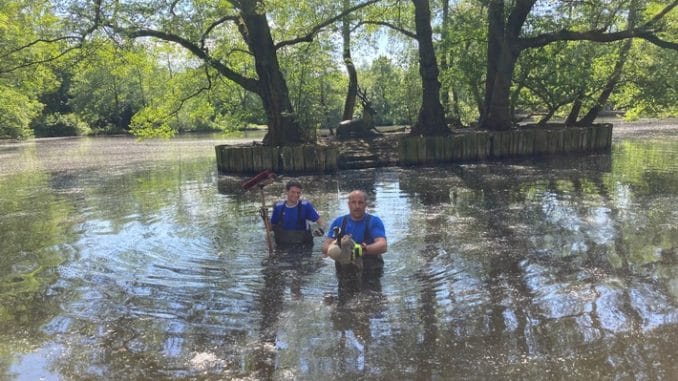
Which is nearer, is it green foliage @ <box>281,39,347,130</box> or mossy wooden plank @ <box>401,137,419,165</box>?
mossy wooden plank @ <box>401,137,419,165</box>

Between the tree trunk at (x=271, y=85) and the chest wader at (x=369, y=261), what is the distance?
1298 centimetres

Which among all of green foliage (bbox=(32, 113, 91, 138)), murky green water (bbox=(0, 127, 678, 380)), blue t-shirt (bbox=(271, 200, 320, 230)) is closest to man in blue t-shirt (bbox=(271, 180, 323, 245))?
blue t-shirt (bbox=(271, 200, 320, 230))

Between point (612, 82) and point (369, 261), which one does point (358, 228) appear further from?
point (612, 82)

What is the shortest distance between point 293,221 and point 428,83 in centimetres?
1462

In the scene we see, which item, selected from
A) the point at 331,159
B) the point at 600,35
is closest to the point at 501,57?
the point at 600,35

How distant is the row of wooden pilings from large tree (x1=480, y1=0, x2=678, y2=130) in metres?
1.57

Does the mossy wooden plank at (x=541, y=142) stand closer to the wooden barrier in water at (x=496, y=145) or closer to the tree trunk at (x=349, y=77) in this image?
the wooden barrier in water at (x=496, y=145)

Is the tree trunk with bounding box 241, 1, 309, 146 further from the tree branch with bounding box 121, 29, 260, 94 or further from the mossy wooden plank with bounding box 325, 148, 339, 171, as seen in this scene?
the mossy wooden plank with bounding box 325, 148, 339, 171

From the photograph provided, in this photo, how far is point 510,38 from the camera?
67.4 feet

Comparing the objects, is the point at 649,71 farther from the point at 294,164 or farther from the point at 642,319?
the point at 642,319

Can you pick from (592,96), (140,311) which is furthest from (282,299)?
(592,96)

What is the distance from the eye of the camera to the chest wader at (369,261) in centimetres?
663

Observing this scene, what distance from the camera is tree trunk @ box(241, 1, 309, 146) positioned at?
1928 centimetres

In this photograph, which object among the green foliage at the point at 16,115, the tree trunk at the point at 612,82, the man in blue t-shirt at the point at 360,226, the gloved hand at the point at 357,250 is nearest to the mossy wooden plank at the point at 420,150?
the tree trunk at the point at 612,82
